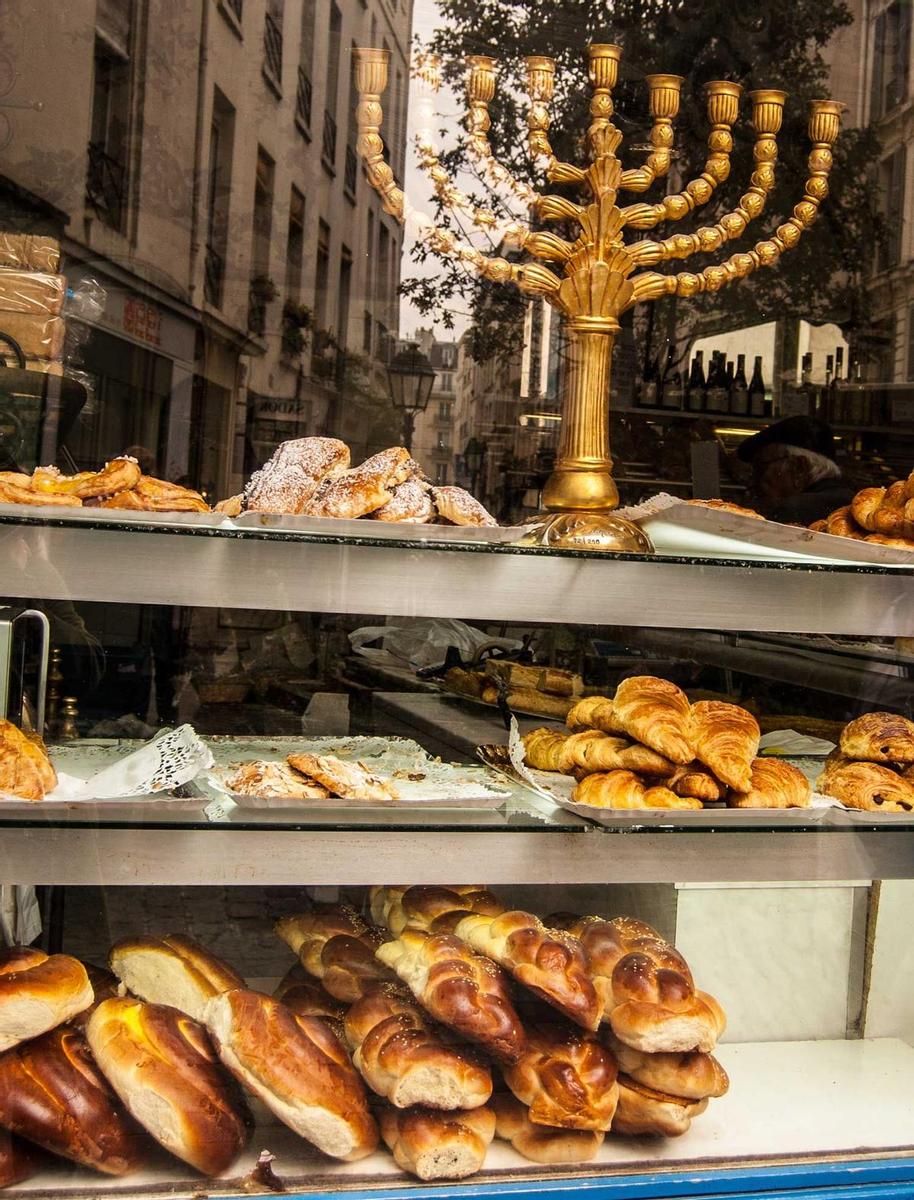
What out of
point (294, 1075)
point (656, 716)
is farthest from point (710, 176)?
point (294, 1075)

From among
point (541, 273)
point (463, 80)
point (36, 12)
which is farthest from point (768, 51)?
point (36, 12)

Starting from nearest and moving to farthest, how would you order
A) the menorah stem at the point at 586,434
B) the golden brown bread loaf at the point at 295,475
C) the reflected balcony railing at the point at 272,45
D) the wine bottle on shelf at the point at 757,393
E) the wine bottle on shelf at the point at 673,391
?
the golden brown bread loaf at the point at 295,475, the menorah stem at the point at 586,434, the reflected balcony railing at the point at 272,45, the wine bottle on shelf at the point at 673,391, the wine bottle on shelf at the point at 757,393

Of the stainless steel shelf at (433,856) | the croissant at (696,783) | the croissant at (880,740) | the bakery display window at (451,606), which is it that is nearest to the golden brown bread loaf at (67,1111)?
the bakery display window at (451,606)

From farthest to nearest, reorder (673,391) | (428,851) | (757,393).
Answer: (757,393) < (673,391) < (428,851)

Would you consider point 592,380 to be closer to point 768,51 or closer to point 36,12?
point 768,51

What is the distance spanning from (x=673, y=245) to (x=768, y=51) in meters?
0.99

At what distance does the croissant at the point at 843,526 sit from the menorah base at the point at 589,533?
433 mm

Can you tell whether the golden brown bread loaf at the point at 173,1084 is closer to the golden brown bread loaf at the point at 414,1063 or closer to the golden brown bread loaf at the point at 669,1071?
the golden brown bread loaf at the point at 414,1063

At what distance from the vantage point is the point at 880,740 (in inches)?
84.2

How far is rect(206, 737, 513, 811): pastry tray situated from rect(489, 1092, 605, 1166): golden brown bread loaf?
0.48m

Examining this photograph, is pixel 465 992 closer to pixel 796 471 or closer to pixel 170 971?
pixel 170 971

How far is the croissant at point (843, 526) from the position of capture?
233 cm

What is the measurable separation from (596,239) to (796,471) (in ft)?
3.21

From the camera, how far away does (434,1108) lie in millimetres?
1832
